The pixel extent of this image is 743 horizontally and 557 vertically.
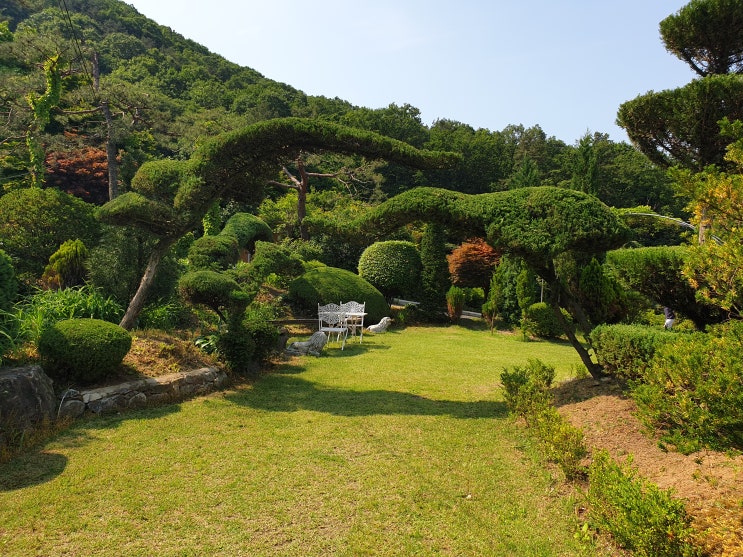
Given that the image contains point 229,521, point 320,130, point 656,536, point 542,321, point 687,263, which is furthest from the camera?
point 542,321

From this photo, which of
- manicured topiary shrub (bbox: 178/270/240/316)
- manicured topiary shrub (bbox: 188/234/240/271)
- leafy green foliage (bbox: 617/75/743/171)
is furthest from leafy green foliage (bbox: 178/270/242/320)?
leafy green foliage (bbox: 617/75/743/171)

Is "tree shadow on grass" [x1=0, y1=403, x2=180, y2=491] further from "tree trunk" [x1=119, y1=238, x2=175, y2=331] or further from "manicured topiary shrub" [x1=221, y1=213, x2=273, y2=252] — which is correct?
"manicured topiary shrub" [x1=221, y1=213, x2=273, y2=252]

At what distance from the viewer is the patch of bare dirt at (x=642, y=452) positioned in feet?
10.8

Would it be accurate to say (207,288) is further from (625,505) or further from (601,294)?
(601,294)

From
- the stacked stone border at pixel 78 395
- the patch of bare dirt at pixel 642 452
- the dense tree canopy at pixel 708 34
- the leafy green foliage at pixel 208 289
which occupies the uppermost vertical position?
the dense tree canopy at pixel 708 34

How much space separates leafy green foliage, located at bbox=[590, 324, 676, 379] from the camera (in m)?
5.13

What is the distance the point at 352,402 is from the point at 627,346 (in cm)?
407

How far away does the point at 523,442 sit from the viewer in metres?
5.34

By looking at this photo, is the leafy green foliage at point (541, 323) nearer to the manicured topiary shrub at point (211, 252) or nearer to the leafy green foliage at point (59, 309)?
the manicured topiary shrub at point (211, 252)

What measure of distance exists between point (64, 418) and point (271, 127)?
5330 mm

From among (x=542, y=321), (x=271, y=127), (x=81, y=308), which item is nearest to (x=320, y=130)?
(x=271, y=127)

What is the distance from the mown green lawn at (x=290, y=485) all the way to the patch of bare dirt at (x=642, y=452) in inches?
31.7

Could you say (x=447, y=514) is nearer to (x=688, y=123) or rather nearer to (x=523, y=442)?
(x=523, y=442)

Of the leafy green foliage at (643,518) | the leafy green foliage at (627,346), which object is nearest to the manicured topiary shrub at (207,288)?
the leafy green foliage at (627,346)
